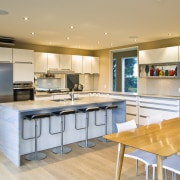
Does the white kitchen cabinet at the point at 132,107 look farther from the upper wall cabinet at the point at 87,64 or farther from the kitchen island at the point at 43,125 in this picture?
the upper wall cabinet at the point at 87,64

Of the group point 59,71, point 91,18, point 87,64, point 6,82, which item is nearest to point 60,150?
point 91,18

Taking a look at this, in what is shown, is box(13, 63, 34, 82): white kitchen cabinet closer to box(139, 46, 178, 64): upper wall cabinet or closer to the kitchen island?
the kitchen island

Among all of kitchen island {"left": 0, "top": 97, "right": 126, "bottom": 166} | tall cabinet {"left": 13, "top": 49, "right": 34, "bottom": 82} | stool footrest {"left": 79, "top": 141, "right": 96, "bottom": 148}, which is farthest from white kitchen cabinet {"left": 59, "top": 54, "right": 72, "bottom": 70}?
stool footrest {"left": 79, "top": 141, "right": 96, "bottom": 148}

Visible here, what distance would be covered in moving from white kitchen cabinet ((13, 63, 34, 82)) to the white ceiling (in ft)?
3.07

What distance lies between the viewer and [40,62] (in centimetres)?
668

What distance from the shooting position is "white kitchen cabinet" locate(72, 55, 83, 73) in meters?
7.49

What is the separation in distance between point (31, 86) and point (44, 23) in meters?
2.49

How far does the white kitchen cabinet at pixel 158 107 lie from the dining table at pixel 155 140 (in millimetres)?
2360

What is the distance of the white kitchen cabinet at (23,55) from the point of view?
5922mm

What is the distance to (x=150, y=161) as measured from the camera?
2379 mm

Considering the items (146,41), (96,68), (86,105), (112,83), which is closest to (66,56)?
(96,68)

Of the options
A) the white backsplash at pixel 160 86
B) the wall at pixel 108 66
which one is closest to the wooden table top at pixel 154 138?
the white backsplash at pixel 160 86

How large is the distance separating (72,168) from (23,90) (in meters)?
3.41

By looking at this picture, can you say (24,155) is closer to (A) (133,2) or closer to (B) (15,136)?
(B) (15,136)
